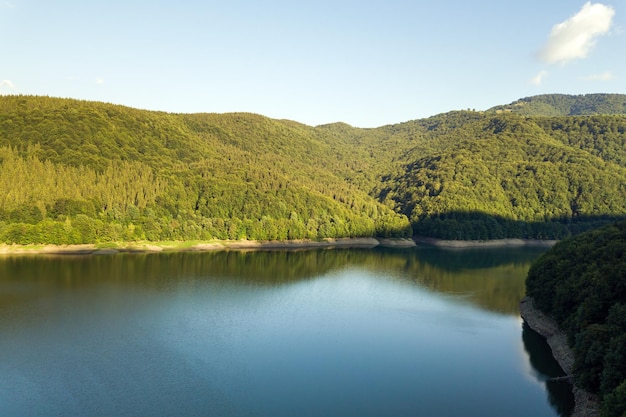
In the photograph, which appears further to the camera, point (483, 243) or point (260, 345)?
point (483, 243)

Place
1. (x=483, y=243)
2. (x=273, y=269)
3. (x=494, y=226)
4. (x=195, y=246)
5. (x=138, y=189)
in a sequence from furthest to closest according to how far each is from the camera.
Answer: (x=494, y=226) → (x=483, y=243) → (x=138, y=189) → (x=195, y=246) → (x=273, y=269)

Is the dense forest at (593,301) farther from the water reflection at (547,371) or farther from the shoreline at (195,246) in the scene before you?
the shoreline at (195,246)

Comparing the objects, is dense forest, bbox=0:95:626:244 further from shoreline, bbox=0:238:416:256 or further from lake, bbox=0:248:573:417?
lake, bbox=0:248:573:417

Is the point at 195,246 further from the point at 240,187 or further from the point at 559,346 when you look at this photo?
the point at 559,346

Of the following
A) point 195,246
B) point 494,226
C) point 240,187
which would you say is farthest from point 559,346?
point 240,187

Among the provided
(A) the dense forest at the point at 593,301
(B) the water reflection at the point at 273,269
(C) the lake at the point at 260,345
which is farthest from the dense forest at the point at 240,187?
(A) the dense forest at the point at 593,301

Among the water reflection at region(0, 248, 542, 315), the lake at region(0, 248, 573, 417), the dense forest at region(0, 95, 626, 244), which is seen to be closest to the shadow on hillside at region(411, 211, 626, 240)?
the dense forest at region(0, 95, 626, 244)
